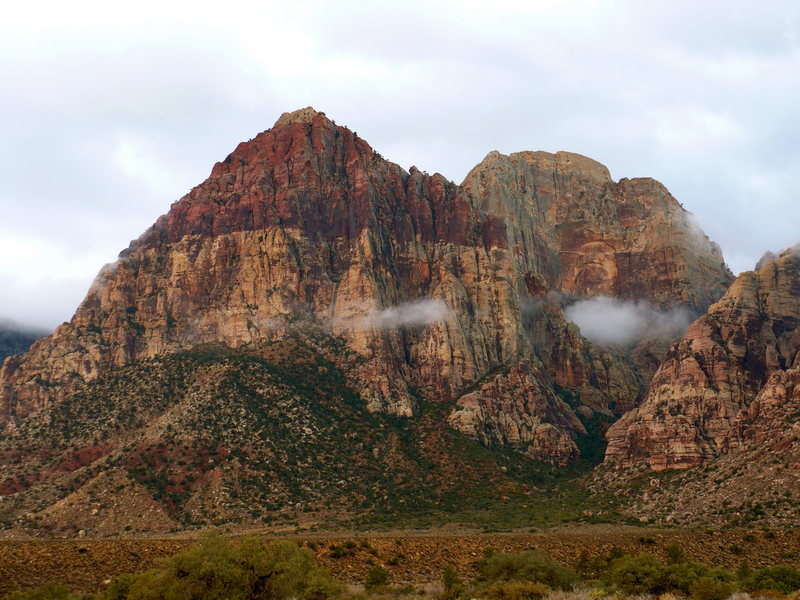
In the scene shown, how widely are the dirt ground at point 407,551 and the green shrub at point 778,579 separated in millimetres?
14703

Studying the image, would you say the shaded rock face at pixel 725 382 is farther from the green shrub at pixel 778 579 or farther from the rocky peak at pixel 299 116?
the rocky peak at pixel 299 116

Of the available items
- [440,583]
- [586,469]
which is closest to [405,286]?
[586,469]

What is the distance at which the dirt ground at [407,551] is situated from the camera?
Answer: 181 feet

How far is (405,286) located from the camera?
563ft

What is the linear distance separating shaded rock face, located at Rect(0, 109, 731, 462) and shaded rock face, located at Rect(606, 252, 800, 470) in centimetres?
2373

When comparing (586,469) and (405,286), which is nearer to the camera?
(586,469)

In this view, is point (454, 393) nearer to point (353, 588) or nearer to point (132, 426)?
point (132, 426)

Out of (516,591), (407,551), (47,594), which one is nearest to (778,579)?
(516,591)

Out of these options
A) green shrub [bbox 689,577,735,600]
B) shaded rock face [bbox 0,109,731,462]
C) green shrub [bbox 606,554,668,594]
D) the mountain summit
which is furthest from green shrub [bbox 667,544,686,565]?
shaded rock face [bbox 0,109,731,462]

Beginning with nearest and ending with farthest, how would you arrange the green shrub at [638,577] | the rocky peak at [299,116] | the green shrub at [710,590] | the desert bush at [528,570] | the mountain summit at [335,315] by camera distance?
the green shrub at [710,590] → the green shrub at [638,577] → the desert bush at [528,570] → the mountain summit at [335,315] → the rocky peak at [299,116]

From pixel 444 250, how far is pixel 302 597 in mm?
134421

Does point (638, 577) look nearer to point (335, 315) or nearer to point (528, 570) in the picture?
point (528, 570)

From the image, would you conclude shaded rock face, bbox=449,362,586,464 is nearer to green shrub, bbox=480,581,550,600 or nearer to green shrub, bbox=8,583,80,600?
green shrub, bbox=480,581,550,600

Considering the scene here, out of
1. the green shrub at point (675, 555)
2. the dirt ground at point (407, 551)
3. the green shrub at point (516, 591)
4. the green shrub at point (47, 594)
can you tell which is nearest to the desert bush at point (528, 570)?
the dirt ground at point (407, 551)
